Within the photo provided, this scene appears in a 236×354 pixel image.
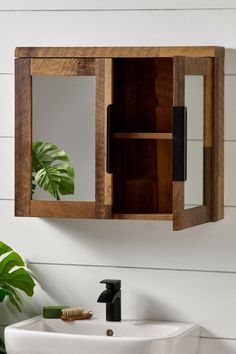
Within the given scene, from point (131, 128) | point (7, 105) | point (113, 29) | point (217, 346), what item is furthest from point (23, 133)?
point (217, 346)

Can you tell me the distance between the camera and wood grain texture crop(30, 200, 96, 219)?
2645 mm

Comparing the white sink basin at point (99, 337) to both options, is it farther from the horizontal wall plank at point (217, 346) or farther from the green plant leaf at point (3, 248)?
the green plant leaf at point (3, 248)

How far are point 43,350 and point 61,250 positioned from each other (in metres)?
0.42

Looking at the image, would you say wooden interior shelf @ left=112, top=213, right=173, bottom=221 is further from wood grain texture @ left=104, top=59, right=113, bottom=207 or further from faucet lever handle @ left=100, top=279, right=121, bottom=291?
faucet lever handle @ left=100, top=279, right=121, bottom=291

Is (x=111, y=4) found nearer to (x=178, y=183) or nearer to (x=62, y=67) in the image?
(x=62, y=67)

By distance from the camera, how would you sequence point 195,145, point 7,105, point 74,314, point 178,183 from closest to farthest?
point 178,183, point 195,145, point 74,314, point 7,105

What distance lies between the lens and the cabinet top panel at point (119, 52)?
2.61 metres

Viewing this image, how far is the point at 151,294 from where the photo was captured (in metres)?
2.78

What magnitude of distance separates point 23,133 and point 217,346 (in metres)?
0.87

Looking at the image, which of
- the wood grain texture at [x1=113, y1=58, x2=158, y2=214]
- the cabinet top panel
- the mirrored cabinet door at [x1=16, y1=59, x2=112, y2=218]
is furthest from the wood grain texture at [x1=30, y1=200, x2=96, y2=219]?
the cabinet top panel

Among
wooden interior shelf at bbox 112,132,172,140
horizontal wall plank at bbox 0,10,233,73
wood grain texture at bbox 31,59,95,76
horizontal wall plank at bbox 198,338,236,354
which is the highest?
horizontal wall plank at bbox 0,10,233,73

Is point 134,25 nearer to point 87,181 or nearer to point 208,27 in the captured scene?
point 208,27

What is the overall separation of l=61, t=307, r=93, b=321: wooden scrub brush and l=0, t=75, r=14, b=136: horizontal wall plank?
1.93 feet

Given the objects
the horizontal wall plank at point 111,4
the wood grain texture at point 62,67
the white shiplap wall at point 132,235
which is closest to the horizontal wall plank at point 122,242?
the white shiplap wall at point 132,235
